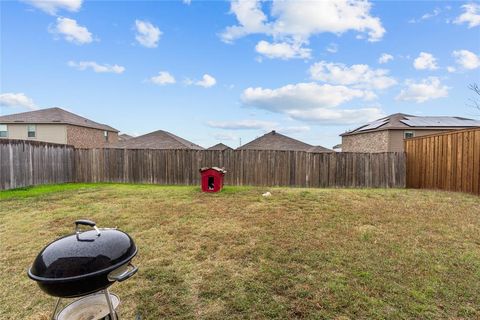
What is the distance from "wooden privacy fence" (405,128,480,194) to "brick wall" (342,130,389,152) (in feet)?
25.4

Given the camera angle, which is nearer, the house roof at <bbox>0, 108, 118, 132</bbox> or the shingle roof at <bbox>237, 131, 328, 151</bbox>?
the house roof at <bbox>0, 108, 118, 132</bbox>

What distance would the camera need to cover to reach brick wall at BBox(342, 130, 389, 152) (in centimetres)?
1828

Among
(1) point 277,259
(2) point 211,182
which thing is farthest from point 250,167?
(1) point 277,259

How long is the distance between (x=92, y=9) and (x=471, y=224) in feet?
36.8

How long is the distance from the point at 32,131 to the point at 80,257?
78.1 feet

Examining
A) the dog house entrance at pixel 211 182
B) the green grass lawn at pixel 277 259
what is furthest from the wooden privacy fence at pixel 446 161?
the dog house entrance at pixel 211 182

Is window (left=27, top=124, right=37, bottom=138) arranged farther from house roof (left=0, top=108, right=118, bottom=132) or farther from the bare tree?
the bare tree

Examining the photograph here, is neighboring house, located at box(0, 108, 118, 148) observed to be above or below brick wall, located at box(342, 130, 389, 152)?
above

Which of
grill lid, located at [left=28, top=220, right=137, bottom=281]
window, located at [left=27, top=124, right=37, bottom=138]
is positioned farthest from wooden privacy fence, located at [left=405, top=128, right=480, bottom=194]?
window, located at [left=27, top=124, right=37, bottom=138]

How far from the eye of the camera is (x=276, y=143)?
2122 cm

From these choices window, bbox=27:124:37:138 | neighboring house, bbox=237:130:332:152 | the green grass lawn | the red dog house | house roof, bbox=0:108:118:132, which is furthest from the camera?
neighboring house, bbox=237:130:332:152

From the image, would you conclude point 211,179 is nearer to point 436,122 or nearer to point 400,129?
point 400,129

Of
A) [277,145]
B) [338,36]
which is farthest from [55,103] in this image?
[338,36]

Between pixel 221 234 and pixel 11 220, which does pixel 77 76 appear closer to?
pixel 11 220
